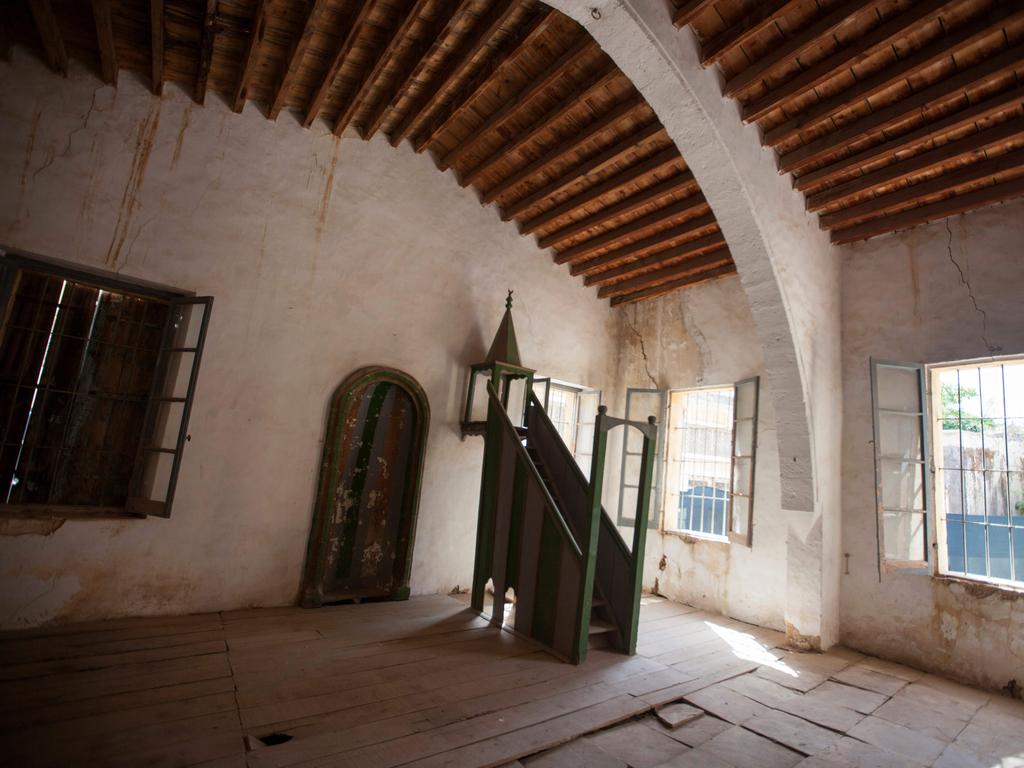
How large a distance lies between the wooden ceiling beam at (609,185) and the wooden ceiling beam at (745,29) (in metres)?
1.05

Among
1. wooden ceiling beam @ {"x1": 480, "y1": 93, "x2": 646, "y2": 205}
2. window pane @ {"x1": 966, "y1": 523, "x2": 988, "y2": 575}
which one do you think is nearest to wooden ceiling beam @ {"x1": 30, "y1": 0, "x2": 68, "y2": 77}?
wooden ceiling beam @ {"x1": 480, "y1": 93, "x2": 646, "y2": 205}

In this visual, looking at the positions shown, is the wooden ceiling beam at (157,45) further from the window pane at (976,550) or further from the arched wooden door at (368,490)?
the window pane at (976,550)

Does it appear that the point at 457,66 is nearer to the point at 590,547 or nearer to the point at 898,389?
the point at 590,547

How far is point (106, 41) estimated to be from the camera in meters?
3.33

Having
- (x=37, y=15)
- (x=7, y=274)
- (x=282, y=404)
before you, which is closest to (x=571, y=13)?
(x=37, y=15)

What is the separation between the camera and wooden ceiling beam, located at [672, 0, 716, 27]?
3.01 meters

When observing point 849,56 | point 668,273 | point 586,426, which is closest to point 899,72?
point 849,56

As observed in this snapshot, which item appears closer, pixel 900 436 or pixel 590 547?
pixel 590 547

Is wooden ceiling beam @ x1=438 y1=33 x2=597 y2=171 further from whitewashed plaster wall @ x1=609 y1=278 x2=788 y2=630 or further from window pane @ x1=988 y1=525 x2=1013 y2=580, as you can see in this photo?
window pane @ x1=988 y1=525 x2=1013 y2=580

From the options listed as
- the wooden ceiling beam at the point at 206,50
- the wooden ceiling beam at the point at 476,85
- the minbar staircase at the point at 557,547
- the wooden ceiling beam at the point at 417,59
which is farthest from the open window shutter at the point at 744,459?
the wooden ceiling beam at the point at 206,50

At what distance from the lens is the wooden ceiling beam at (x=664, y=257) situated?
5328 millimetres

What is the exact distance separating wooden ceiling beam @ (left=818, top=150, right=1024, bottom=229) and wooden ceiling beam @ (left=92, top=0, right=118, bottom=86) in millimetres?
5450

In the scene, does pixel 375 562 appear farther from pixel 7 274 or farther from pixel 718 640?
pixel 7 274

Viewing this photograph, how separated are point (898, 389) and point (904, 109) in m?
2.19
